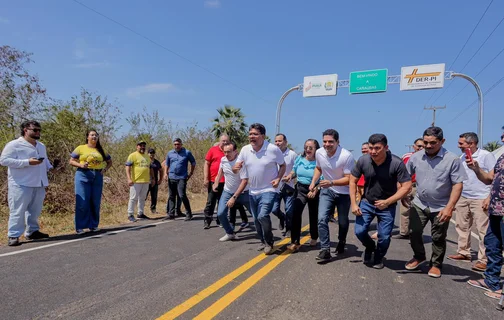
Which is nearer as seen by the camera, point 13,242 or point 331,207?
point 331,207

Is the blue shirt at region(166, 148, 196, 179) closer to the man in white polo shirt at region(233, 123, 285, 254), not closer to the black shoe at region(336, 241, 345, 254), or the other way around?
the man in white polo shirt at region(233, 123, 285, 254)

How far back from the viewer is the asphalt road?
2809mm

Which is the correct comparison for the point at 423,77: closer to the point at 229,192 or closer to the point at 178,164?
the point at 178,164

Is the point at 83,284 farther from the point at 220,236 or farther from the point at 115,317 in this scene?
the point at 220,236

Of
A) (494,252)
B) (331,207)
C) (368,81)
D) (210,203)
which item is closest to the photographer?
(494,252)

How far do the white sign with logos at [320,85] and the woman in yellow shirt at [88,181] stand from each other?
1517 centimetres

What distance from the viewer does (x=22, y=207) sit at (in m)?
5.00

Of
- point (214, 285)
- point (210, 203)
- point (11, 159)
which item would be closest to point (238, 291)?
point (214, 285)

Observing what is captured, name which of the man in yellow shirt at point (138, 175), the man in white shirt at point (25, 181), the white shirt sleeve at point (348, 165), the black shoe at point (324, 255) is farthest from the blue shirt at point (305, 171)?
the man in white shirt at point (25, 181)

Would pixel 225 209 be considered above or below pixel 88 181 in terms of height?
below

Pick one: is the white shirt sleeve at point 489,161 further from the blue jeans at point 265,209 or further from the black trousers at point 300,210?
the blue jeans at point 265,209

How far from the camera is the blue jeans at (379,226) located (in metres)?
4.06

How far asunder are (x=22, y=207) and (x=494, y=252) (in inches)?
262

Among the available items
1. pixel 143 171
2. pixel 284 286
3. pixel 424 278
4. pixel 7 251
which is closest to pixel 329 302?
pixel 284 286
